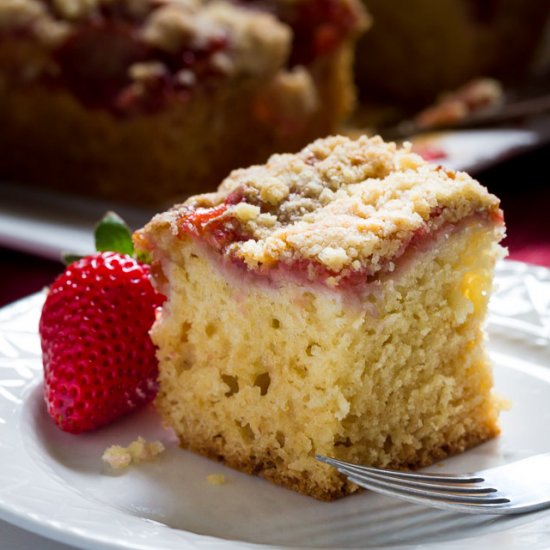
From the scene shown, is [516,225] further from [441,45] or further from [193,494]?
[193,494]

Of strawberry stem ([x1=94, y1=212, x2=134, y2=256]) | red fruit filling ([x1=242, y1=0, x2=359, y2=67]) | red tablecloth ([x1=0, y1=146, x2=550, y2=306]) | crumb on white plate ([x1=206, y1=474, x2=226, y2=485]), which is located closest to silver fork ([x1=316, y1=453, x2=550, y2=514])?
crumb on white plate ([x1=206, y1=474, x2=226, y2=485])

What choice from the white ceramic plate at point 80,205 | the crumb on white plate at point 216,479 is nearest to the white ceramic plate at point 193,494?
the crumb on white plate at point 216,479

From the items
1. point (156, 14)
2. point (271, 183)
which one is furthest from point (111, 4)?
point (271, 183)

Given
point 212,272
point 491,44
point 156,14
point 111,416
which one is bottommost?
point 111,416

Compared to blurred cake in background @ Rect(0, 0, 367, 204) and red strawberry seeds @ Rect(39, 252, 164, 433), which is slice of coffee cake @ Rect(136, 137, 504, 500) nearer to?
red strawberry seeds @ Rect(39, 252, 164, 433)

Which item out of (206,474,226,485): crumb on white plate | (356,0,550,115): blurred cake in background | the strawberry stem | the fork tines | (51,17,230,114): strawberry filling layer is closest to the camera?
the fork tines

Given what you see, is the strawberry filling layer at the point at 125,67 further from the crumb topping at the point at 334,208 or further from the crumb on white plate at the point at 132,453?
the crumb on white plate at the point at 132,453

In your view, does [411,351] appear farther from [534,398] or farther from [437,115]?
[437,115]
